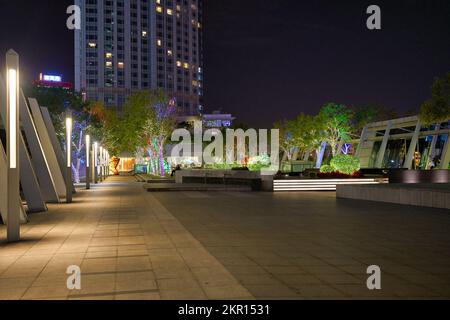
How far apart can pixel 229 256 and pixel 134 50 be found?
172m

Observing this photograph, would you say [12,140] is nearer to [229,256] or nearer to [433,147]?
[229,256]

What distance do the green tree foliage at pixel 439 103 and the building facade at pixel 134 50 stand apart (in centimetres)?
14203

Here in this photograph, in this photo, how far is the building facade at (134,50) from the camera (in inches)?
6713

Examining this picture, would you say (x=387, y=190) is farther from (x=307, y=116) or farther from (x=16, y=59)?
(x=307, y=116)

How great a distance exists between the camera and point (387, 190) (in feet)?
74.0

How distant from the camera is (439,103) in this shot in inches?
1037

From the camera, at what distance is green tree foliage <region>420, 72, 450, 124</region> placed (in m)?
26.2

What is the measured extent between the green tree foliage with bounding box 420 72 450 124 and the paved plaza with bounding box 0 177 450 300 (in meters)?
10.5

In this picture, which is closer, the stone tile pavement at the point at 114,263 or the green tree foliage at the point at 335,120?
the stone tile pavement at the point at 114,263

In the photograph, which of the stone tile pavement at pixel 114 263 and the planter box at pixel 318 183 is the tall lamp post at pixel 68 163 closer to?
the stone tile pavement at pixel 114 263

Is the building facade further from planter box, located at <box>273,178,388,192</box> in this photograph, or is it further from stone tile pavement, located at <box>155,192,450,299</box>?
stone tile pavement, located at <box>155,192,450,299</box>

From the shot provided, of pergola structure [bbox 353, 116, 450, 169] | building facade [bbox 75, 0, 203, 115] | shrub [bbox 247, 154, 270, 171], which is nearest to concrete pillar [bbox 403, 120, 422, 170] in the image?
pergola structure [bbox 353, 116, 450, 169]

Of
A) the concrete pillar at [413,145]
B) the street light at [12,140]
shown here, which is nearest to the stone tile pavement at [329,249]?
the street light at [12,140]

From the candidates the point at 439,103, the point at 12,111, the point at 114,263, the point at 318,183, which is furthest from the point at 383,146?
the point at 114,263
